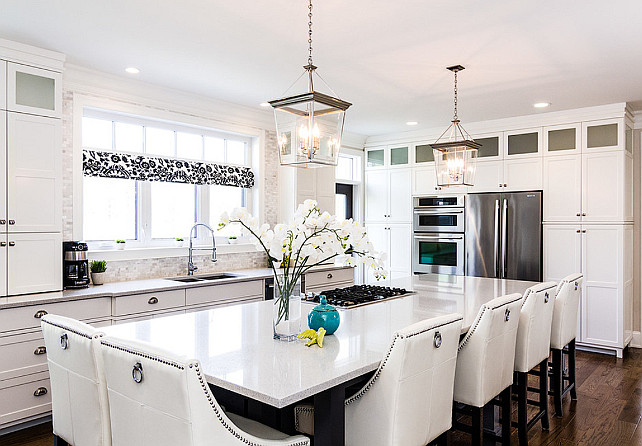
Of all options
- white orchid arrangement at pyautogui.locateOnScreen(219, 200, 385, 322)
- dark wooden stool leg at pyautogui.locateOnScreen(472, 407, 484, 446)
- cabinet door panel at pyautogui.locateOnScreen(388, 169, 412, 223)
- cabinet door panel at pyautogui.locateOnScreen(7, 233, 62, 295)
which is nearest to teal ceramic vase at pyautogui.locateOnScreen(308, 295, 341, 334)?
white orchid arrangement at pyautogui.locateOnScreen(219, 200, 385, 322)

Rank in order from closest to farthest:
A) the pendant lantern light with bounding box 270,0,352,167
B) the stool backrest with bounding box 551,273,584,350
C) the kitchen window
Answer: the pendant lantern light with bounding box 270,0,352,167, the stool backrest with bounding box 551,273,584,350, the kitchen window

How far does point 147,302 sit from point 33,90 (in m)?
1.66

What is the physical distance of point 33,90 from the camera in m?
3.34

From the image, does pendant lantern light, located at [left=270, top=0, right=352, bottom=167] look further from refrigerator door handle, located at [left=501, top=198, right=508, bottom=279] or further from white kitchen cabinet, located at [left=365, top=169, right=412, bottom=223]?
white kitchen cabinet, located at [left=365, top=169, right=412, bottom=223]

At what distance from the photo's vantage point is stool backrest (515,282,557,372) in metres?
2.83

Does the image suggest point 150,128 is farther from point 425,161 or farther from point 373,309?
point 425,161

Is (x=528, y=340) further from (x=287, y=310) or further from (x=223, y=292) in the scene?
(x=223, y=292)

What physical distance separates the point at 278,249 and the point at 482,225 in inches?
166

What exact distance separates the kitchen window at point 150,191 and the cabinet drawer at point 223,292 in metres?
0.82

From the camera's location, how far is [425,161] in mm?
6293

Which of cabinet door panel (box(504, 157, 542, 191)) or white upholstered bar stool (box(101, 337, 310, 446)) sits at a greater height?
cabinet door panel (box(504, 157, 542, 191))

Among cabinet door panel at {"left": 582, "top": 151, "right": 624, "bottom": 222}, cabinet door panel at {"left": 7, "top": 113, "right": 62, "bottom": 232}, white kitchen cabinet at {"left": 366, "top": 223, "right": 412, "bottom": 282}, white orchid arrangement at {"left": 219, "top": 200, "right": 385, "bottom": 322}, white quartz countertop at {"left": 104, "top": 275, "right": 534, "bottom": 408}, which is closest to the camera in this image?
white quartz countertop at {"left": 104, "top": 275, "right": 534, "bottom": 408}

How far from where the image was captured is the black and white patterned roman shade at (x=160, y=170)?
402 centimetres

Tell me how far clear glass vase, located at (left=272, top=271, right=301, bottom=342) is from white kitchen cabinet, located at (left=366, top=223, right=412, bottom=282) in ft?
14.3
